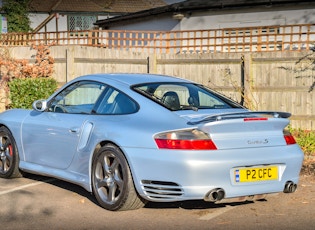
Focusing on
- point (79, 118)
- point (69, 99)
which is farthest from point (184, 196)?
point (69, 99)

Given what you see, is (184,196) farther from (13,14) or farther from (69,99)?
(13,14)

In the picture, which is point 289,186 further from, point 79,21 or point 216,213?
point 79,21

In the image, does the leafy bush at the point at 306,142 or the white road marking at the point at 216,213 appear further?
the leafy bush at the point at 306,142

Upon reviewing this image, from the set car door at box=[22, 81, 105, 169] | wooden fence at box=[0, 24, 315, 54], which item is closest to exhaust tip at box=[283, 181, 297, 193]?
car door at box=[22, 81, 105, 169]

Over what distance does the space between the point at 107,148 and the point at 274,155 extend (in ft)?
5.28

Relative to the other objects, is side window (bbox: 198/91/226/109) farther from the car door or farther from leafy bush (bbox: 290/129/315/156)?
leafy bush (bbox: 290/129/315/156)

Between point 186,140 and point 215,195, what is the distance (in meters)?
0.56

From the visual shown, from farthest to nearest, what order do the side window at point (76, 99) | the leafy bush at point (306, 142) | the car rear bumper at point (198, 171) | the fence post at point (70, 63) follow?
1. the fence post at point (70, 63)
2. the leafy bush at point (306, 142)
3. the side window at point (76, 99)
4. the car rear bumper at point (198, 171)

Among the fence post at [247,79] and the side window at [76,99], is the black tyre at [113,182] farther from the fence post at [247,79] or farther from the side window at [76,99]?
the fence post at [247,79]

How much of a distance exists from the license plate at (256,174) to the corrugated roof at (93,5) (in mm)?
33207

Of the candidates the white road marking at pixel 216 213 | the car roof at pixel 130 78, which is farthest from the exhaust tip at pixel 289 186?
the car roof at pixel 130 78

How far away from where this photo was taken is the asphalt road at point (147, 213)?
5.49 m

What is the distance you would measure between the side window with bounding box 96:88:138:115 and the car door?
0.53ft

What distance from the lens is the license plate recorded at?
217 inches
